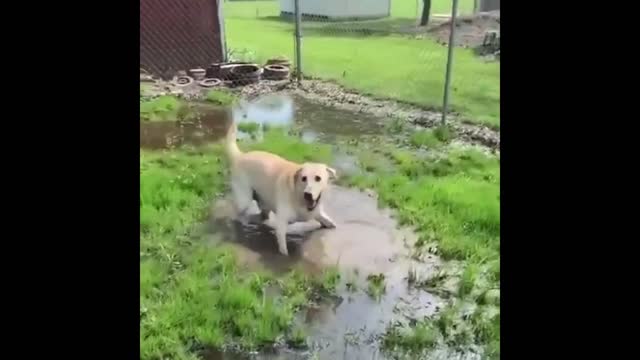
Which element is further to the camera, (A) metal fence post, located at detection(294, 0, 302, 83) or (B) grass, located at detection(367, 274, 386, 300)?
(A) metal fence post, located at detection(294, 0, 302, 83)

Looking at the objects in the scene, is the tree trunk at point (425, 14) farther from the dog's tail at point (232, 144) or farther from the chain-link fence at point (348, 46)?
the dog's tail at point (232, 144)

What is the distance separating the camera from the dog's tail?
1.63 meters

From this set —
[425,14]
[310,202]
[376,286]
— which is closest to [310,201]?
[310,202]

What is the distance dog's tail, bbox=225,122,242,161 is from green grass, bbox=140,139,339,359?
24 millimetres

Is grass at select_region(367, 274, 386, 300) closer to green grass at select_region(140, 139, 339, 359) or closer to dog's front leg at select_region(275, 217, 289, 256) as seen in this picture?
green grass at select_region(140, 139, 339, 359)

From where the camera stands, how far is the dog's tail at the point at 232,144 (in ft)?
5.36

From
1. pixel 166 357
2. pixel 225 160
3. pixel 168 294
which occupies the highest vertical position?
pixel 225 160

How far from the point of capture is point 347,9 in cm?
172

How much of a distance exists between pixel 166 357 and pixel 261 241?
11.5 inches

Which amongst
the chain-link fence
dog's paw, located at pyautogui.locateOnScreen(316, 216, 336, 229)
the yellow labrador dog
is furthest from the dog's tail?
dog's paw, located at pyautogui.locateOnScreen(316, 216, 336, 229)

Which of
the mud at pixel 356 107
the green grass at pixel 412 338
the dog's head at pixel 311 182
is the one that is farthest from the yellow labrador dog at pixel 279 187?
the green grass at pixel 412 338
